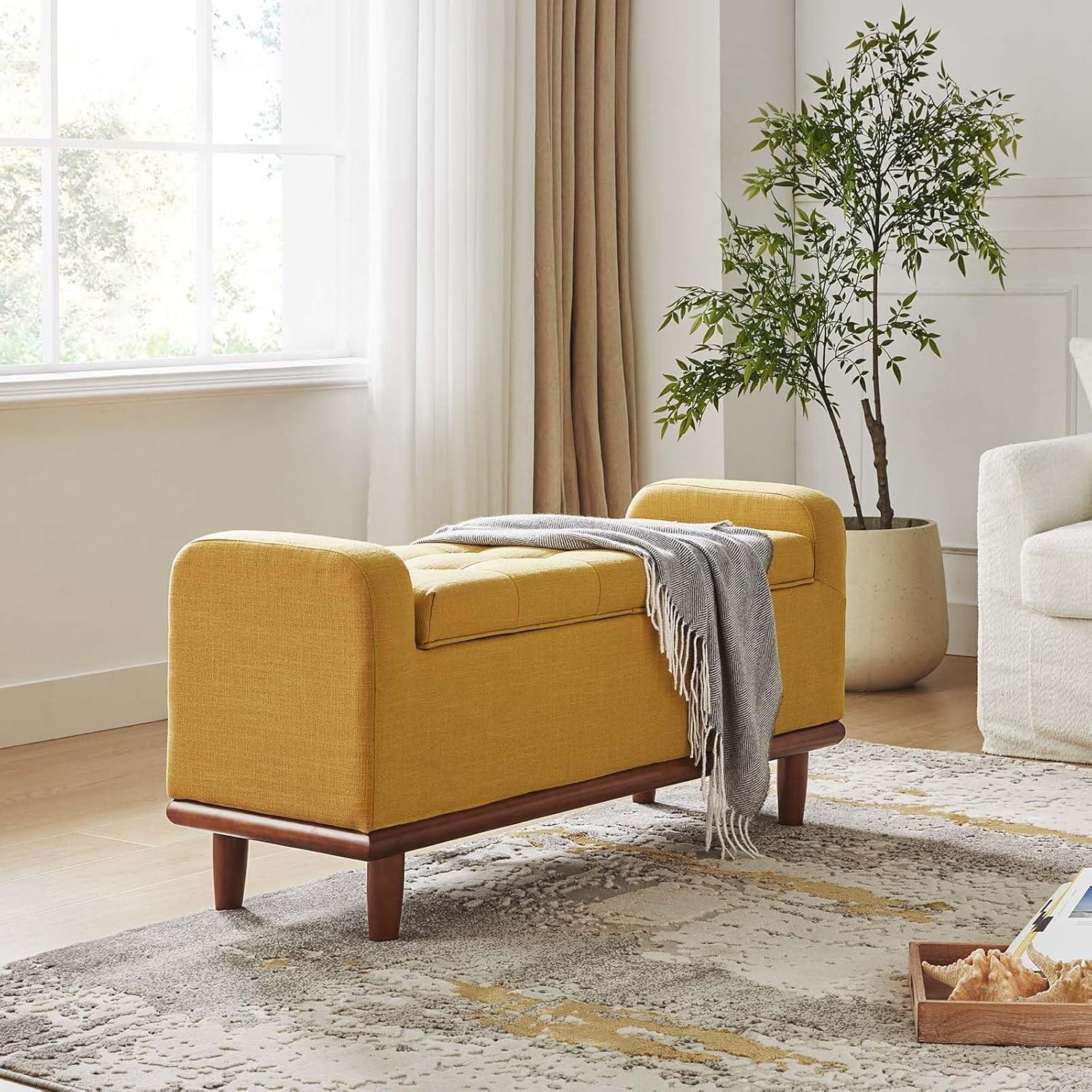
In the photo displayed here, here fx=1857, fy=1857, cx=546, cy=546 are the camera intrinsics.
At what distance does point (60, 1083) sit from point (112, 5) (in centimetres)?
290

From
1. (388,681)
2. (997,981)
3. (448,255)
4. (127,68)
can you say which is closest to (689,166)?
(448,255)

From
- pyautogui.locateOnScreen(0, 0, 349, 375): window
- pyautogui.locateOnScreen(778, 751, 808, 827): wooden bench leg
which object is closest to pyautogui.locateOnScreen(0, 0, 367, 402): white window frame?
pyautogui.locateOnScreen(0, 0, 349, 375): window

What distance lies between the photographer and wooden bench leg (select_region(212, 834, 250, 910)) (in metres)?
2.76

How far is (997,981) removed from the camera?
7.32ft

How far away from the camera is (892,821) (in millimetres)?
3289

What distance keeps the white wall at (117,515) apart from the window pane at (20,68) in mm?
637

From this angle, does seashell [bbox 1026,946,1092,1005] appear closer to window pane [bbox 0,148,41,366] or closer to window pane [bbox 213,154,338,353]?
window pane [bbox 0,148,41,366]

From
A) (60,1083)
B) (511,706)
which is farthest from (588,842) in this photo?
Answer: (60,1083)

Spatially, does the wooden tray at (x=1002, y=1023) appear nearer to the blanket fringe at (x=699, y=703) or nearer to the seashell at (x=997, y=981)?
the seashell at (x=997, y=981)

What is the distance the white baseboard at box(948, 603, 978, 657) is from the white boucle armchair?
112 cm

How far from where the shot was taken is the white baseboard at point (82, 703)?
4.03m

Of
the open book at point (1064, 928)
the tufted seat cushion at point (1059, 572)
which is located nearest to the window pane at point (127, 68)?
the tufted seat cushion at point (1059, 572)

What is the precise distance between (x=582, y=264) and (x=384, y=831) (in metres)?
2.73

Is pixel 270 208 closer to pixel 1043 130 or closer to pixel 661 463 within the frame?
pixel 661 463
